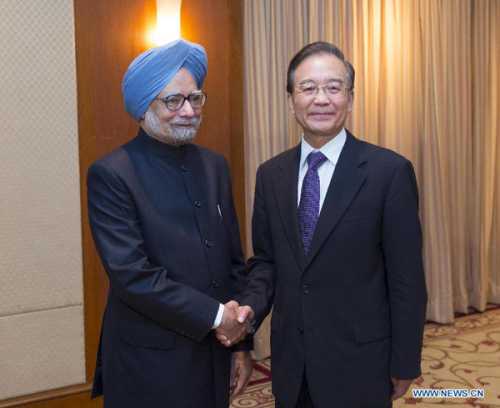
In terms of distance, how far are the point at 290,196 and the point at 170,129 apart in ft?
1.57

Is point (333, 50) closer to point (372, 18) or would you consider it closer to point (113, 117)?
point (113, 117)

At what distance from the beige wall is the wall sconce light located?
49cm

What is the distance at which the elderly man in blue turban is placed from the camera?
5.65 feet

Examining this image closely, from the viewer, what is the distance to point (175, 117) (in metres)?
1.83

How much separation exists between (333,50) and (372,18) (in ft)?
9.51

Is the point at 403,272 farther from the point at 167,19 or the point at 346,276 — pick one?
the point at 167,19

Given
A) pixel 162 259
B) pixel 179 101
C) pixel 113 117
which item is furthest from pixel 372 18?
pixel 162 259

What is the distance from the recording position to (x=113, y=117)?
130 inches

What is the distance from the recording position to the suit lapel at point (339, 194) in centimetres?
184

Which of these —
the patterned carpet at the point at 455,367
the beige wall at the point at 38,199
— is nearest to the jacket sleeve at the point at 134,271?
the beige wall at the point at 38,199

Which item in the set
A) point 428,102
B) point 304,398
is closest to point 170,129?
point 304,398

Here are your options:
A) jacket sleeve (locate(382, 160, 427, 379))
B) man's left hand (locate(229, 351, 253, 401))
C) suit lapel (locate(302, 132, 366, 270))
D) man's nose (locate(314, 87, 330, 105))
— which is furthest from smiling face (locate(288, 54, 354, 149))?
man's left hand (locate(229, 351, 253, 401))

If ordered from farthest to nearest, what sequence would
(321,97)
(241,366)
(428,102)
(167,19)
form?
(428,102)
(167,19)
(241,366)
(321,97)

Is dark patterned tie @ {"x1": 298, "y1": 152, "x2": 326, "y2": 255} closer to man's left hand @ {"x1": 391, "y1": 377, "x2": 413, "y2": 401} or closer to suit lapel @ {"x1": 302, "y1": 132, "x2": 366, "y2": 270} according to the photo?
suit lapel @ {"x1": 302, "y1": 132, "x2": 366, "y2": 270}
